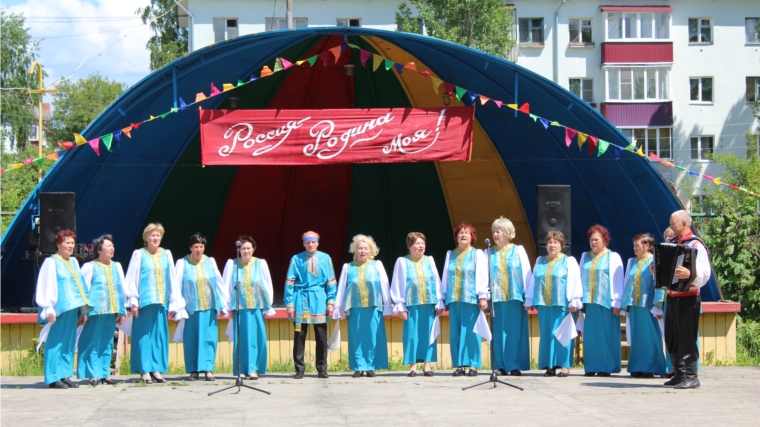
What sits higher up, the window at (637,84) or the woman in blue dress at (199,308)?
the window at (637,84)

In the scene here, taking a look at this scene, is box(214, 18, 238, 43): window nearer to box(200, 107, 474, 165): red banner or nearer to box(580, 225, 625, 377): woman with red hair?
box(200, 107, 474, 165): red banner

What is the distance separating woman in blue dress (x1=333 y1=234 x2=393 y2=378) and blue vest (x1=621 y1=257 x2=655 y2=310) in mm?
2275

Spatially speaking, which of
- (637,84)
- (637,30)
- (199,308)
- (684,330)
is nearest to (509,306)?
(684,330)

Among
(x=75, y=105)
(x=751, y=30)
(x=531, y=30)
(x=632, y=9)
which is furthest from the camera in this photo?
(x=75, y=105)

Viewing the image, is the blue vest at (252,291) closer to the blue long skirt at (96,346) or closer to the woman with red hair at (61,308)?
the blue long skirt at (96,346)

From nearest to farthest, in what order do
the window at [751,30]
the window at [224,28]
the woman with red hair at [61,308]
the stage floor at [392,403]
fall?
the stage floor at [392,403]
the woman with red hair at [61,308]
the window at [224,28]
the window at [751,30]

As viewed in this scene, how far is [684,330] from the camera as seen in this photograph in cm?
807

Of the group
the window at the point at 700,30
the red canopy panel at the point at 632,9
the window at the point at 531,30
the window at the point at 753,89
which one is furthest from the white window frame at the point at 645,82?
the window at the point at 753,89

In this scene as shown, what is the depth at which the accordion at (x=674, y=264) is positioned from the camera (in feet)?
25.9

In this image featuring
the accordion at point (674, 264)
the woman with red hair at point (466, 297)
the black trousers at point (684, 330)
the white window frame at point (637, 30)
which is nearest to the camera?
the accordion at point (674, 264)

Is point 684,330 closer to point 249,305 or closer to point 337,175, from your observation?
point 249,305

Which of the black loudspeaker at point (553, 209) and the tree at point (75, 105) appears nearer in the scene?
the black loudspeaker at point (553, 209)

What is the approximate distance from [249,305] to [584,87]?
23978 mm

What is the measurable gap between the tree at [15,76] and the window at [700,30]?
23064 millimetres
